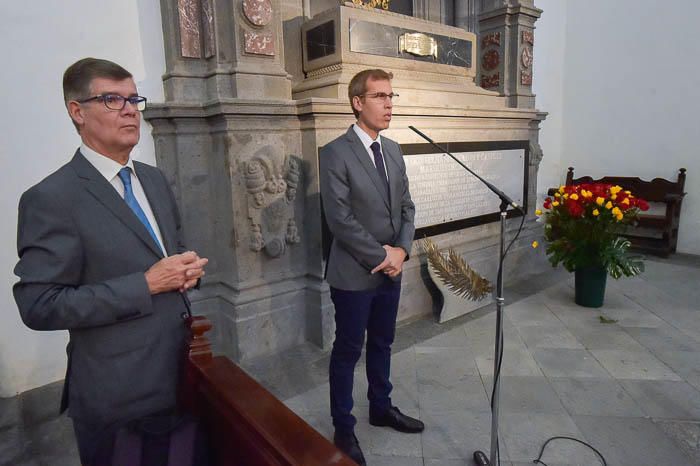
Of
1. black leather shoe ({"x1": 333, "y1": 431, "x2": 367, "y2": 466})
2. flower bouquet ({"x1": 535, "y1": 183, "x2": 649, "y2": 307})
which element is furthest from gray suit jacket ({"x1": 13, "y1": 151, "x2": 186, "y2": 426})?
flower bouquet ({"x1": 535, "y1": 183, "x2": 649, "y2": 307})

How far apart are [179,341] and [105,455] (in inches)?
12.1

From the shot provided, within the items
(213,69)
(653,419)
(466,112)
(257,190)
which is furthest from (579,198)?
(213,69)

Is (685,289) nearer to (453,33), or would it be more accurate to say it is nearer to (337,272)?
(453,33)

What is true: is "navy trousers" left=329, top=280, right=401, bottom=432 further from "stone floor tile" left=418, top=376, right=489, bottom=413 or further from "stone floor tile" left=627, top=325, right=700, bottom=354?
"stone floor tile" left=627, top=325, right=700, bottom=354

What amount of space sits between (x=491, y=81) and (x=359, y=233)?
11.9 ft

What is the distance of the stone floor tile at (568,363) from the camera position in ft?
8.63

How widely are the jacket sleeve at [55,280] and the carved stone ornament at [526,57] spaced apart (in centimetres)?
460

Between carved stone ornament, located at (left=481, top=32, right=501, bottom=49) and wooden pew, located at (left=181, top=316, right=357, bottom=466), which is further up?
carved stone ornament, located at (left=481, top=32, right=501, bottom=49)

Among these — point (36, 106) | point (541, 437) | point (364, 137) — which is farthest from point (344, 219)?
point (36, 106)

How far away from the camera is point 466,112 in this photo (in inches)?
149

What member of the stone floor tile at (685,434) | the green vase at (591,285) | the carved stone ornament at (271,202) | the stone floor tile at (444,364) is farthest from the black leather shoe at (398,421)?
the green vase at (591,285)

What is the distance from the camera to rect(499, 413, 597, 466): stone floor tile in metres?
1.92

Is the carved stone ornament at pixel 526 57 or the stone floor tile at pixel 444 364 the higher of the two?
the carved stone ornament at pixel 526 57

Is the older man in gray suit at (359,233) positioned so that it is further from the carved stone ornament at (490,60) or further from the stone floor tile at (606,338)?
the carved stone ornament at (490,60)
